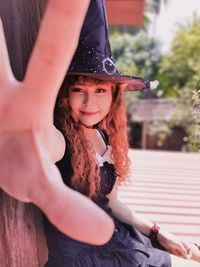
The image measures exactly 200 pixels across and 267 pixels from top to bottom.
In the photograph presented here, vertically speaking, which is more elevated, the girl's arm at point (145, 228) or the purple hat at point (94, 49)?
the purple hat at point (94, 49)

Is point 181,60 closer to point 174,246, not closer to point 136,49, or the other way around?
point 136,49

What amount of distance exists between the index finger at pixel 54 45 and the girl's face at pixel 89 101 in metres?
0.33

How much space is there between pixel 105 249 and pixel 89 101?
0.98 ft

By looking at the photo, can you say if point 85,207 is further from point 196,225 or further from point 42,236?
point 196,225

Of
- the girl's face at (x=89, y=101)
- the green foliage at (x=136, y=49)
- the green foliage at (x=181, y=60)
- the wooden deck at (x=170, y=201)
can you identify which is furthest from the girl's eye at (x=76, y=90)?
the green foliage at (x=136, y=49)

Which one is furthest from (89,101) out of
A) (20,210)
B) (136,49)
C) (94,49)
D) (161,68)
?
(136,49)

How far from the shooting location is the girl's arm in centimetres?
102

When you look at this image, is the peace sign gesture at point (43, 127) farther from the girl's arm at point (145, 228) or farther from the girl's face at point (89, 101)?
the girl's arm at point (145, 228)

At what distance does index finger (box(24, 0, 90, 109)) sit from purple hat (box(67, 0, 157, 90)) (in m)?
0.29

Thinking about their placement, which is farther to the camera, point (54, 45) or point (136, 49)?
point (136, 49)

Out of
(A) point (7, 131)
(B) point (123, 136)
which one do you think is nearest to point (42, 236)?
(B) point (123, 136)

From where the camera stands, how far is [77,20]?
45cm

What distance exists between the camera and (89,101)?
32.7 inches

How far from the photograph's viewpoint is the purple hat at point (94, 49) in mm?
752
